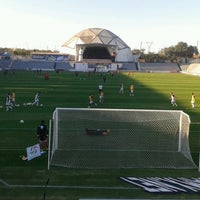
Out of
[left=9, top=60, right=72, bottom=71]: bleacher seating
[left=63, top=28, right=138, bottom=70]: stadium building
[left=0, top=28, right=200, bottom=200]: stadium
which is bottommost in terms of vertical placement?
[left=0, top=28, right=200, bottom=200]: stadium

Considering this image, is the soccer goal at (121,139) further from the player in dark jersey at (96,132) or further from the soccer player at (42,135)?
the soccer player at (42,135)

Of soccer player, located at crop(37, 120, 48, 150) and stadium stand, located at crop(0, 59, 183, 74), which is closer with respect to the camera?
soccer player, located at crop(37, 120, 48, 150)

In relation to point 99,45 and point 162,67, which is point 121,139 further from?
point 99,45

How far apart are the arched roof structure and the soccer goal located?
363ft

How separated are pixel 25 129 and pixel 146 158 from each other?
8.04 m

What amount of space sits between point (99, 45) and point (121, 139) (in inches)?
4476

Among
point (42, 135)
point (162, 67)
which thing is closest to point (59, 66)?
point (162, 67)

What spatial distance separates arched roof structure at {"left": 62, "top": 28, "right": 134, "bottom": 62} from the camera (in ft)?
422

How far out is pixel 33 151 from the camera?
14805 mm

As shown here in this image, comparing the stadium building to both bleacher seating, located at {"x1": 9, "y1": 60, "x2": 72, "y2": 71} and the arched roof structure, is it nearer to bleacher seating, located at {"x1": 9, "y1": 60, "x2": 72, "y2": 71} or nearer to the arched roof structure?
the arched roof structure

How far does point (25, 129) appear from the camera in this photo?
66.6ft

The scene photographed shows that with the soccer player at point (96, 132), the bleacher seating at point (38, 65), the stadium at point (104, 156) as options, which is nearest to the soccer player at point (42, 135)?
the stadium at point (104, 156)

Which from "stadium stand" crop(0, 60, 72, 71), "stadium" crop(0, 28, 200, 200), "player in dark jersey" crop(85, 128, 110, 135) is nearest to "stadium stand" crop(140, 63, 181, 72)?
"stadium stand" crop(0, 60, 72, 71)

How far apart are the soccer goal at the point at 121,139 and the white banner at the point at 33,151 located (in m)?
0.56
